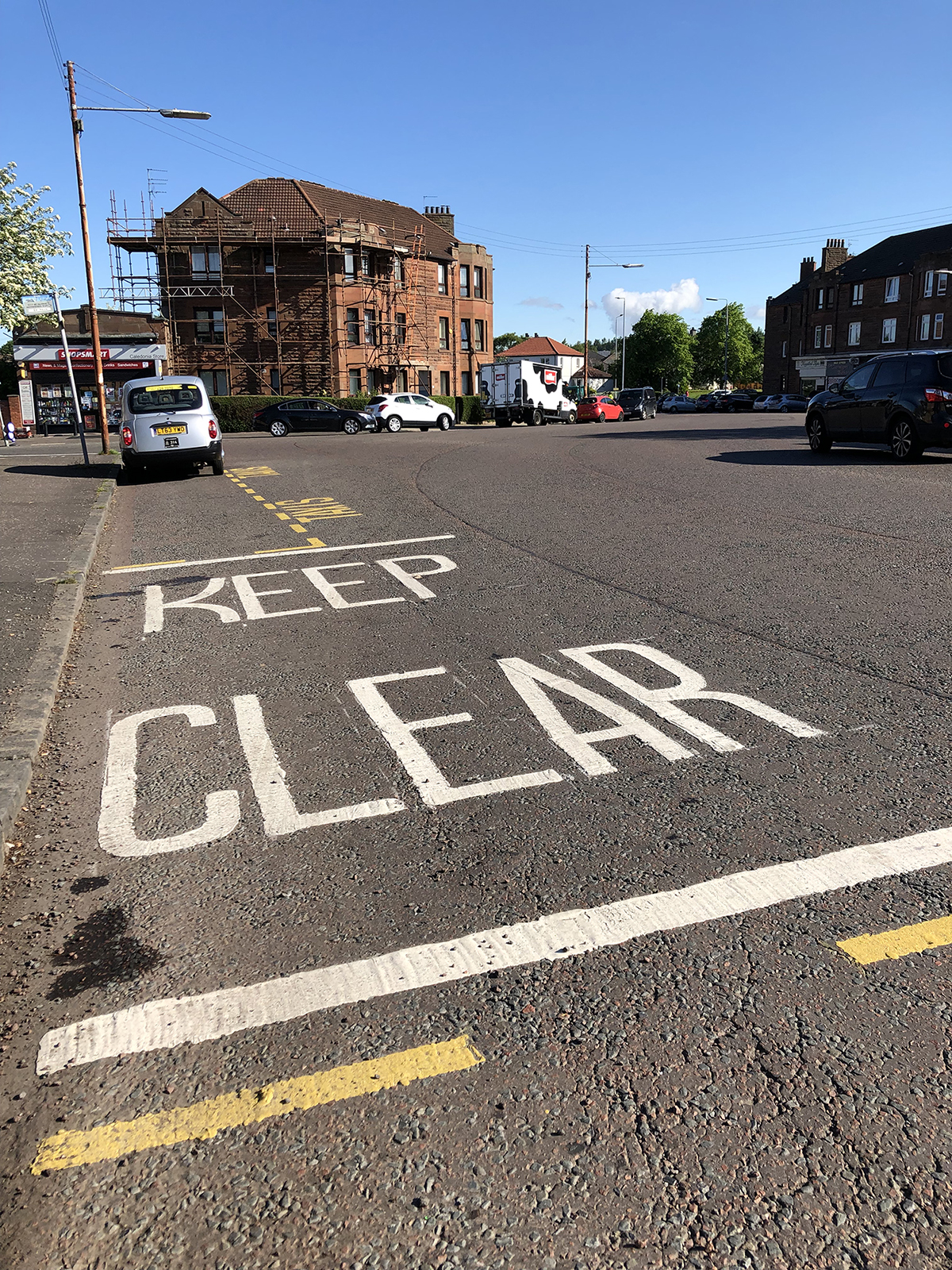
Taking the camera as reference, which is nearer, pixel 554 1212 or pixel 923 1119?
pixel 554 1212

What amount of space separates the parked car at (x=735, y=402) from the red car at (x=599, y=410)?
19.8 meters

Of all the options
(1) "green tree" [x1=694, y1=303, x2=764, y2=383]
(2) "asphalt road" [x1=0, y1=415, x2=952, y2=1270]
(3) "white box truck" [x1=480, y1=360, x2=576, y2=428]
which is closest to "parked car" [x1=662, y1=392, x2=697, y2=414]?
(3) "white box truck" [x1=480, y1=360, x2=576, y2=428]

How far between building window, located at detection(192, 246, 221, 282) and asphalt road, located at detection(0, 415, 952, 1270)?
48.4 meters

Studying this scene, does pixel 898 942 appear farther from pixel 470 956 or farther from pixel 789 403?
pixel 789 403

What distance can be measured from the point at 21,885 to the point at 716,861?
254 centimetres

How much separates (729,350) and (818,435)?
112466 millimetres

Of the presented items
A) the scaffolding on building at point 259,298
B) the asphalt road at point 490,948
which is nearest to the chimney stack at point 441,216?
the scaffolding on building at point 259,298

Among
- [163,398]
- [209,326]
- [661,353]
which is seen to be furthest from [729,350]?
[163,398]

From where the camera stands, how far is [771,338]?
82.7 metres

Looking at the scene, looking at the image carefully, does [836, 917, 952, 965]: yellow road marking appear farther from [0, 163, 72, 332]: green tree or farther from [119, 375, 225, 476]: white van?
[0, 163, 72, 332]: green tree

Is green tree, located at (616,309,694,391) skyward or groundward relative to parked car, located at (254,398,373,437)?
skyward

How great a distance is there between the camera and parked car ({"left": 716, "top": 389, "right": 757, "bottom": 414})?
224ft

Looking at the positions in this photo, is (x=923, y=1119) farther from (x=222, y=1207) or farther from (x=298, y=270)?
(x=298, y=270)

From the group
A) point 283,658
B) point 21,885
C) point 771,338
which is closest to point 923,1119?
point 21,885
